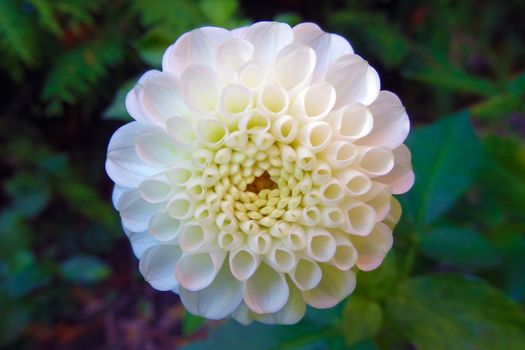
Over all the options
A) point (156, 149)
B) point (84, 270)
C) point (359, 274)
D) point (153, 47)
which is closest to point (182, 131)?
point (156, 149)

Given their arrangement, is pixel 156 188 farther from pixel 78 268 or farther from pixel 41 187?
pixel 41 187

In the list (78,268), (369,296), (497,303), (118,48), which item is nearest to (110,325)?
(78,268)

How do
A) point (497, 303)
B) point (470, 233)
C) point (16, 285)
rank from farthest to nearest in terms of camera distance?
point (16, 285) → point (470, 233) → point (497, 303)

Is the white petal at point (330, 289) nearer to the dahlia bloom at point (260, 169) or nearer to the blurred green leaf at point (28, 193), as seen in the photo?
the dahlia bloom at point (260, 169)

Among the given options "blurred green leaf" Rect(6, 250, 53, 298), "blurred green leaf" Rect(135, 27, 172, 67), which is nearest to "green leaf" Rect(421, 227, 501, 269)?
"blurred green leaf" Rect(135, 27, 172, 67)

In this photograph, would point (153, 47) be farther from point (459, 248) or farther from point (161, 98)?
point (459, 248)
